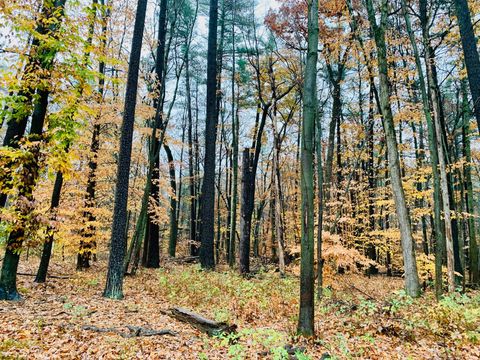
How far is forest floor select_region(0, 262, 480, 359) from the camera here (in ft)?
14.7

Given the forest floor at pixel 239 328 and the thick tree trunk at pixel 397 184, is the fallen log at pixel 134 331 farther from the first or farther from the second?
the thick tree trunk at pixel 397 184

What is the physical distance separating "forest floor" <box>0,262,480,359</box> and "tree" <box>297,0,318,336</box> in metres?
0.46

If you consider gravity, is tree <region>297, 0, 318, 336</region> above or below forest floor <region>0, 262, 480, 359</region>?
above

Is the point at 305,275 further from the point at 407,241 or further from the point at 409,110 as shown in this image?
the point at 409,110

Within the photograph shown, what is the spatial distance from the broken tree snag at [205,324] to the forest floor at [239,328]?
0.12 meters

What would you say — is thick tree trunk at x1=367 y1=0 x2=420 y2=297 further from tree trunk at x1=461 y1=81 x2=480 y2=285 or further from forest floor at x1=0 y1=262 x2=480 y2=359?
tree trunk at x1=461 y1=81 x2=480 y2=285

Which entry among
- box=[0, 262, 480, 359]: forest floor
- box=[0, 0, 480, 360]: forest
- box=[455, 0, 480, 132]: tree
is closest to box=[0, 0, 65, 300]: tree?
box=[0, 0, 480, 360]: forest

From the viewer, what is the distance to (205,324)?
5.62 m

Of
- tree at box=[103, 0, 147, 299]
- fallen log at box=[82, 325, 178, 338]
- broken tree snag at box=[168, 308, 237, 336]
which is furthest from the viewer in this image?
tree at box=[103, 0, 147, 299]

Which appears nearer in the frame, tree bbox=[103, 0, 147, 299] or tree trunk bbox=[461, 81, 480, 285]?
tree bbox=[103, 0, 147, 299]

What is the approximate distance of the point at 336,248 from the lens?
31.0 feet

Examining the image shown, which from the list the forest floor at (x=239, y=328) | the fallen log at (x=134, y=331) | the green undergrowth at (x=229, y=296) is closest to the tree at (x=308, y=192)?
the forest floor at (x=239, y=328)

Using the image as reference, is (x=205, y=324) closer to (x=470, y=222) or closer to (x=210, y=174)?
(x=210, y=174)

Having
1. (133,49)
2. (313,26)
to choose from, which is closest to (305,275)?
(313,26)
